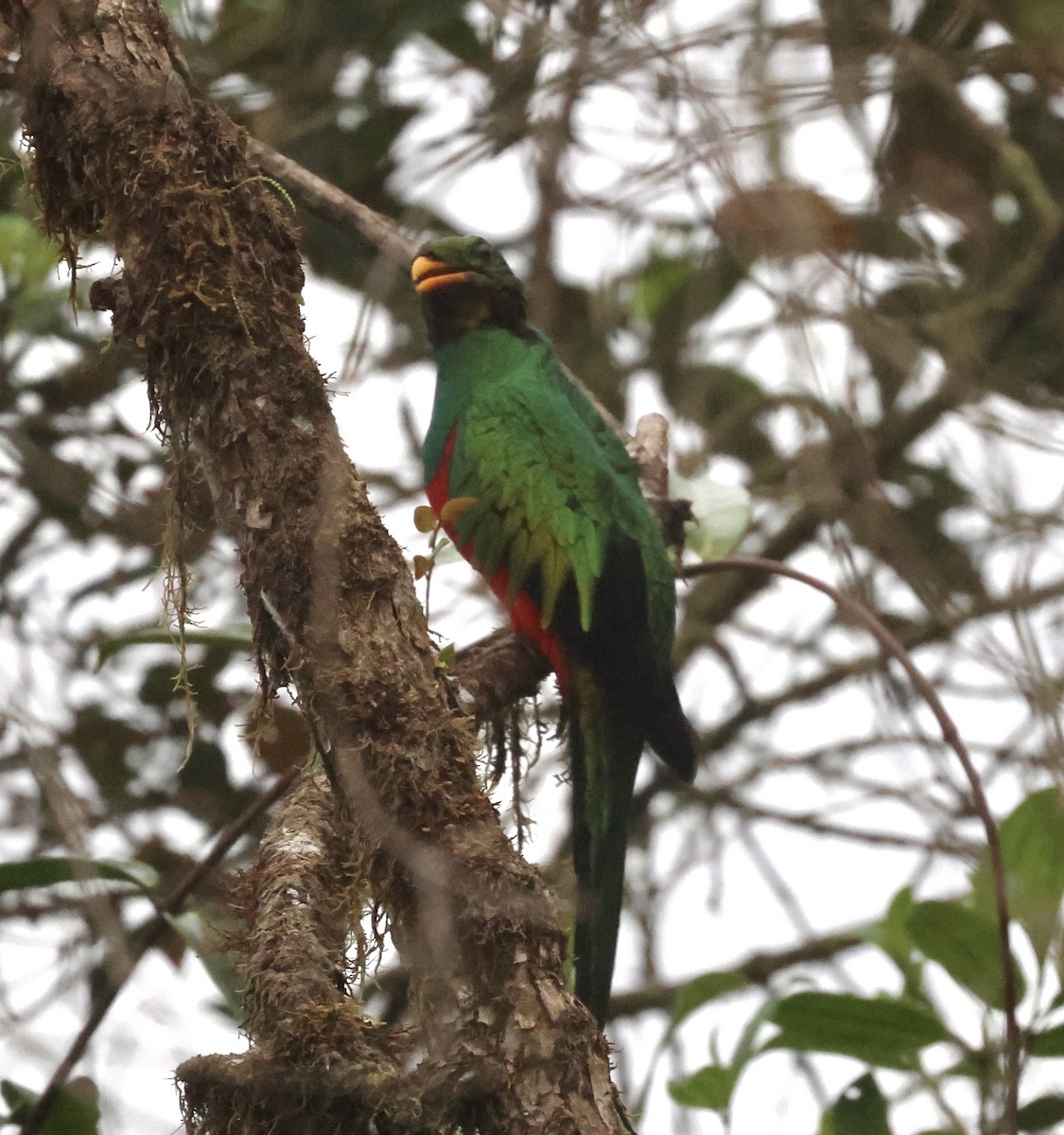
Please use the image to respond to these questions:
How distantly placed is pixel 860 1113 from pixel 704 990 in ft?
1.38

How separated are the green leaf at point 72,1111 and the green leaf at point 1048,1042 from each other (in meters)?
1.71

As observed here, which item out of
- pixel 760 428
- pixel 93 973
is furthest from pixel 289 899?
pixel 760 428

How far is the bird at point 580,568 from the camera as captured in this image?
125 inches

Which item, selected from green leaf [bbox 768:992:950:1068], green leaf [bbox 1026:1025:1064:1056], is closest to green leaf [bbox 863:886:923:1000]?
green leaf [bbox 768:992:950:1068]

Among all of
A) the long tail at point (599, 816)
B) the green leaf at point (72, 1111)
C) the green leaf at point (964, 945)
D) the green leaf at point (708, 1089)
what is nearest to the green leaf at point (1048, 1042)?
the green leaf at point (964, 945)

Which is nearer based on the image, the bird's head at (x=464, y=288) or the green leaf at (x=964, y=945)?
the green leaf at (x=964, y=945)

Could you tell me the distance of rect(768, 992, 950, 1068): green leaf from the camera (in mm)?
2883

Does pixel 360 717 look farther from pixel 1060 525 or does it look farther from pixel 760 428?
pixel 760 428

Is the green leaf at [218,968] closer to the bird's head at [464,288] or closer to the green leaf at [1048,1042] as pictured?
the green leaf at [1048,1042]

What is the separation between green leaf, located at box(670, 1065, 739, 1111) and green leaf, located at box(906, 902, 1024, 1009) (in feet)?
1.57

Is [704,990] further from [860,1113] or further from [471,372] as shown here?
[471,372]

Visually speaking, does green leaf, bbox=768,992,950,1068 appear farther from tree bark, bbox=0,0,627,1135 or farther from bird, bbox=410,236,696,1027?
tree bark, bbox=0,0,627,1135

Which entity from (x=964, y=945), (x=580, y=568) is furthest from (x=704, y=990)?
(x=580, y=568)

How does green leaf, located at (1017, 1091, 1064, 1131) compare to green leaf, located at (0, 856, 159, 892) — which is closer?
green leaf, located at (0, 856, 159, 892)
